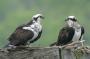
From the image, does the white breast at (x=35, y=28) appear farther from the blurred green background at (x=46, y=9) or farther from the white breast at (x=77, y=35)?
the blurred green background at (x=46, y=9)

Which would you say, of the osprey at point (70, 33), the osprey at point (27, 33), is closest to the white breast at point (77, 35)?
the osprey at point (70, 33)

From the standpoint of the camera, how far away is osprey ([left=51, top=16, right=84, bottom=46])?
1094 cm

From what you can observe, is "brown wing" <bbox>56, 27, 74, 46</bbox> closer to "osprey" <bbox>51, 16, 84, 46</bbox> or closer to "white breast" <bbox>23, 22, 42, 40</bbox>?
"osprey" <bbox>51, 16, 84, 46</bbox>

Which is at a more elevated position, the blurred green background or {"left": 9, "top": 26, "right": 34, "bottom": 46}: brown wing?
the blurred green background

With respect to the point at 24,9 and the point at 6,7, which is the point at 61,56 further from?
the point at 6,7

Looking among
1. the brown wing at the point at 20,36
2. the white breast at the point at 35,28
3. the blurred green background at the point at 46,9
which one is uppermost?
the blurred green background at the point at 46,9

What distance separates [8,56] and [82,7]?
1931 inches

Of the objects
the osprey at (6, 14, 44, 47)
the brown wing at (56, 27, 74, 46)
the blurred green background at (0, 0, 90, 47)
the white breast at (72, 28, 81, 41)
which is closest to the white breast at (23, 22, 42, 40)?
the osprey at (6, 14, 44, 47)

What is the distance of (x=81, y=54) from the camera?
794cm

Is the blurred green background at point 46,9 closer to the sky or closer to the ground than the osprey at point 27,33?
closer to the sky

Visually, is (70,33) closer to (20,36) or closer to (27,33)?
(27,33)

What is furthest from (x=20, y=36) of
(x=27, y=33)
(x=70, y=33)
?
(x=70, y=33)

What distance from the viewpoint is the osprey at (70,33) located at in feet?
35.9

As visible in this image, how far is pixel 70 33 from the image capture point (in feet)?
36.5
